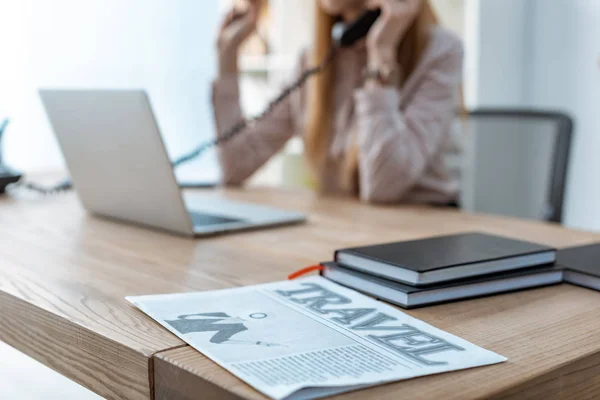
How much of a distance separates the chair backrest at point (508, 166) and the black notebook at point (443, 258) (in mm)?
1717

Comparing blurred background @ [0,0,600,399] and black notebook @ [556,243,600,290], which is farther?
blurred background @ [0,0,600,399]

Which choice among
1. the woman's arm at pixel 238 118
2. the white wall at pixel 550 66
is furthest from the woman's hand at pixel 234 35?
the white wall at pixel 550 66

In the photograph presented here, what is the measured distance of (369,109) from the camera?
1438 millimetres

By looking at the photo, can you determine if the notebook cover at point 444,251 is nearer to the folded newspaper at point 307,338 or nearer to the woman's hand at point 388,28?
the folded newspaper at point 307,338

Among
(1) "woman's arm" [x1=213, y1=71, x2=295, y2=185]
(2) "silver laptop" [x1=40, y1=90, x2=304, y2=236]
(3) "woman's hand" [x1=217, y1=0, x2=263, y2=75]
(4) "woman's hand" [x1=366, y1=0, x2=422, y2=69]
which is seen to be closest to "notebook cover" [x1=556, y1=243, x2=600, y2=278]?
(2) "silver laptop" [x1=40, y1=90, x2=304, y2=236]

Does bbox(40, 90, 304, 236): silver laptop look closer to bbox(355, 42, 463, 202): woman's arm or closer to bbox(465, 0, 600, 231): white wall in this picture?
bbox(355, 42, 463, 202): woman's arm

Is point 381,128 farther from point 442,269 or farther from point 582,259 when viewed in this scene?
point 442,269

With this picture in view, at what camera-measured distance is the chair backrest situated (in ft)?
8.53

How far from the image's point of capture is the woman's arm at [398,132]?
1432 mm

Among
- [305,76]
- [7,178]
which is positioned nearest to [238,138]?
[305,76]

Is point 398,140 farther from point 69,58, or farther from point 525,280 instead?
point 69,58

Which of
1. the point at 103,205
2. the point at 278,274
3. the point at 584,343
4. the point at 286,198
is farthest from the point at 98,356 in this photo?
the point at 286,198

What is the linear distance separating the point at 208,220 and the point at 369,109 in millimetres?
460

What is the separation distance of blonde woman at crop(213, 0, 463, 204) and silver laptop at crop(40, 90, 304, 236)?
0.31 m
